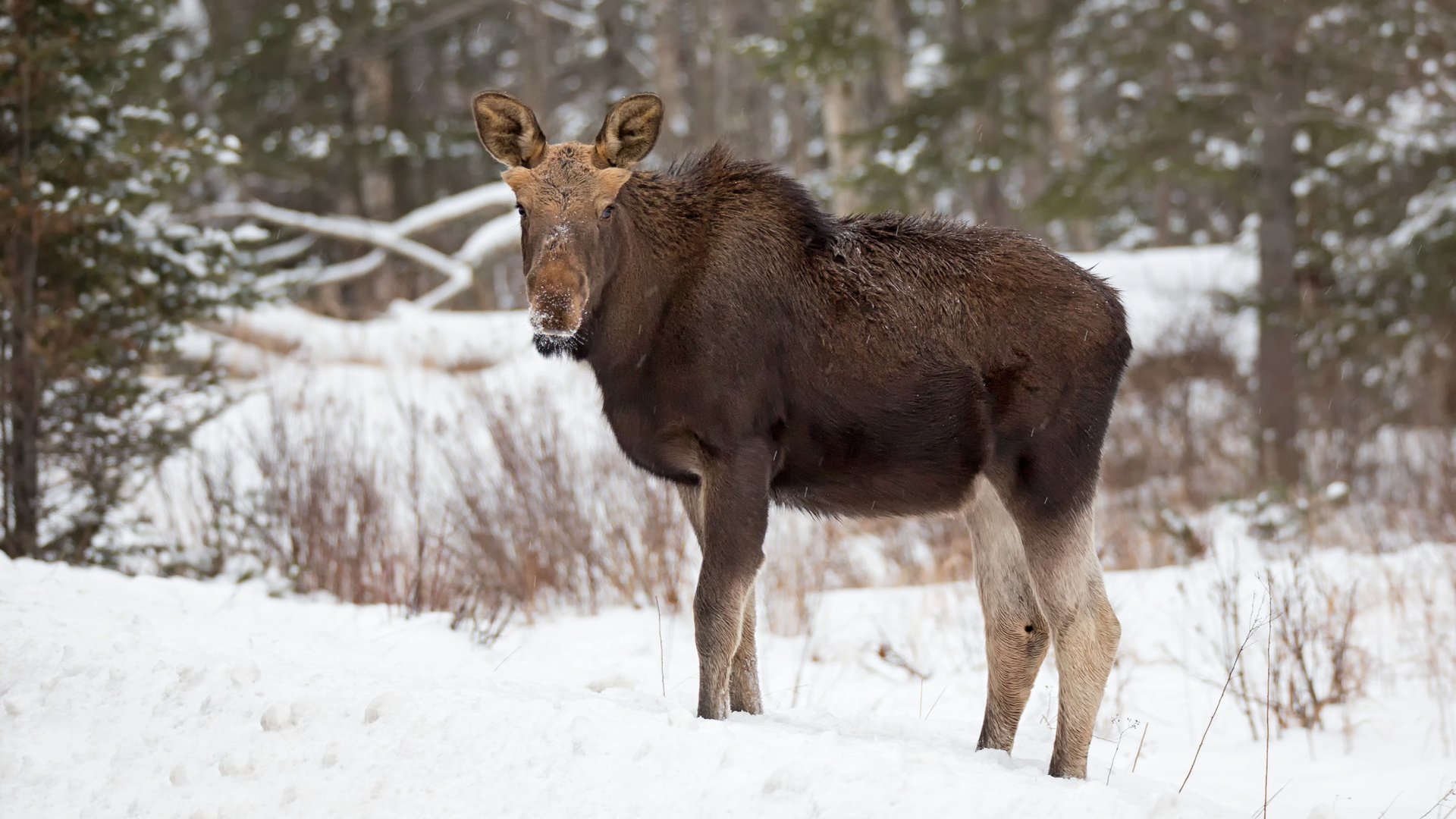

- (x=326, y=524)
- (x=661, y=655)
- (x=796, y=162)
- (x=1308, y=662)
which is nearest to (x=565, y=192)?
(x=661, y=655)

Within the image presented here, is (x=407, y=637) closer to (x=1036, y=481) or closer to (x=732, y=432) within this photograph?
(x=732, y=432)

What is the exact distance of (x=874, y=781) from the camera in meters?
3.74

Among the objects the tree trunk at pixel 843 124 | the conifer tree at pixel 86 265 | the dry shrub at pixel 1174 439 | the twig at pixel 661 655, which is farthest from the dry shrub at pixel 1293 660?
the tree trunk at pixel 843 124

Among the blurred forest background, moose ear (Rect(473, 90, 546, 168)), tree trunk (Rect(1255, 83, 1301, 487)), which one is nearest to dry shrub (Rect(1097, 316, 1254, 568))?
the blurred forest background

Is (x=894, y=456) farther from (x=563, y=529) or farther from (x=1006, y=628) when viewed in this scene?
(x=563, y=529)

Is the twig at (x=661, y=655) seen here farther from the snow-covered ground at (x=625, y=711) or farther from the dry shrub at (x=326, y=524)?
the dry shrub at (x=326, y=524)

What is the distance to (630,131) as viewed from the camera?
190 inches

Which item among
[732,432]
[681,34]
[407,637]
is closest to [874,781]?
[732,432]

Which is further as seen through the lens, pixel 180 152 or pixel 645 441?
pixel 180 152

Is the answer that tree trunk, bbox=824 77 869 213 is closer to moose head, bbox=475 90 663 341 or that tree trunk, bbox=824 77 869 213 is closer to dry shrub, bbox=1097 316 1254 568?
dry shrub, bbox=1097 316 1254 568

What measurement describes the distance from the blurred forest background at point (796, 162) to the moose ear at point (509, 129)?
4.49 metres

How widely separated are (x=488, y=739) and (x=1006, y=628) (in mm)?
2080

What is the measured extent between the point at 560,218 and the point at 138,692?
2213 millimetres

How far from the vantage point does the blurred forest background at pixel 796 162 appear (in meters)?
8.48
